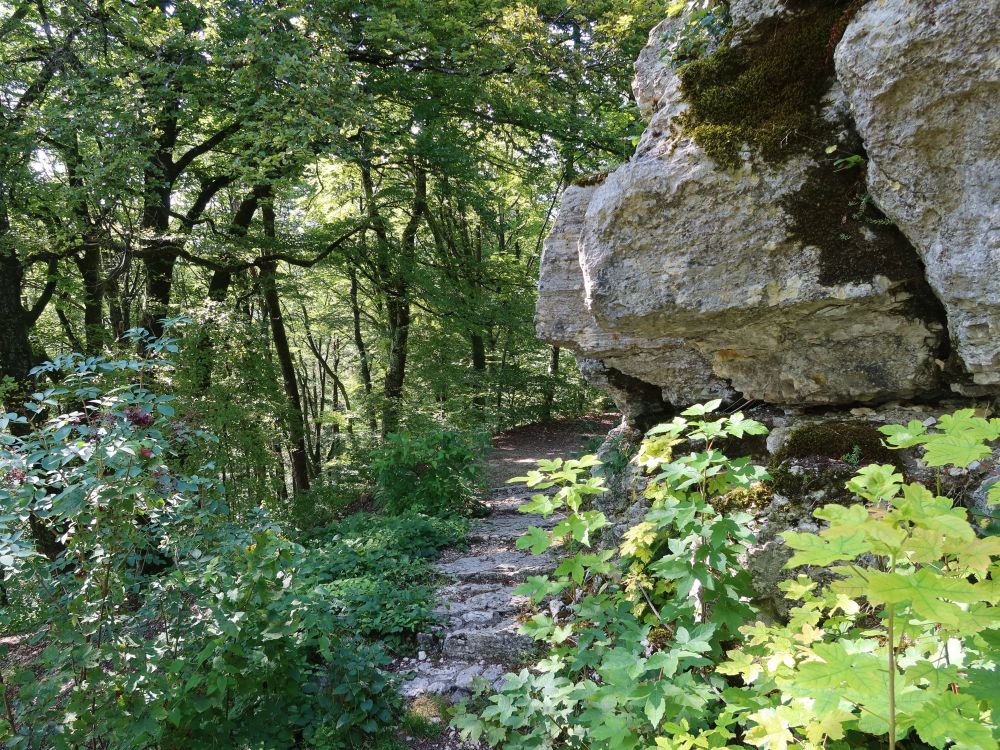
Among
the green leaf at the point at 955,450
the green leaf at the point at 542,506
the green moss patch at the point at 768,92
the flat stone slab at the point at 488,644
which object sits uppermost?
the green moss patch at the point at 768,92

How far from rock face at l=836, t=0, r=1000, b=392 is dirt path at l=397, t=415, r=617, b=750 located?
9.51ft

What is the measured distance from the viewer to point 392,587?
4477 millimetres

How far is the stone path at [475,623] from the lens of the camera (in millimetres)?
3490

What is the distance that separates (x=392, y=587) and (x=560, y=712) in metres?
2.49

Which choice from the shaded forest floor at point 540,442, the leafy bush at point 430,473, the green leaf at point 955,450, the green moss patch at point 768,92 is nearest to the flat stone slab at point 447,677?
the green leaf at point 955,450

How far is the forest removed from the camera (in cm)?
150

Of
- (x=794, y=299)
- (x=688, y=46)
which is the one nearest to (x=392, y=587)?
(x=794, y=299)

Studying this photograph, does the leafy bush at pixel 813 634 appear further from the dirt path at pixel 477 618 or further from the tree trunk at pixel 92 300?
the tree trunk at pixel 92 300

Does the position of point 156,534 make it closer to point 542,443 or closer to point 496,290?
point 496,290

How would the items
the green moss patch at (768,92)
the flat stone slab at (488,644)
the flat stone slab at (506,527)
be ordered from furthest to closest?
the flat stone slab at (506,527), the flat stone slab at (488,644), the green moss patch at (768,92)

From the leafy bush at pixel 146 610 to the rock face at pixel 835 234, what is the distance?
2479 mm

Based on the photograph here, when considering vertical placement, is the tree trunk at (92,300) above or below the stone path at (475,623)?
above

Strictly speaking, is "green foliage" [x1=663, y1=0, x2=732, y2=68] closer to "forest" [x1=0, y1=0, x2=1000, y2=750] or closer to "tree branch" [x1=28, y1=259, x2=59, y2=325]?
"forest" [x1=0, y1=0, x2=1000, y2=750]

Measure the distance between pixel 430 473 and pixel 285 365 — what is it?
601cm
